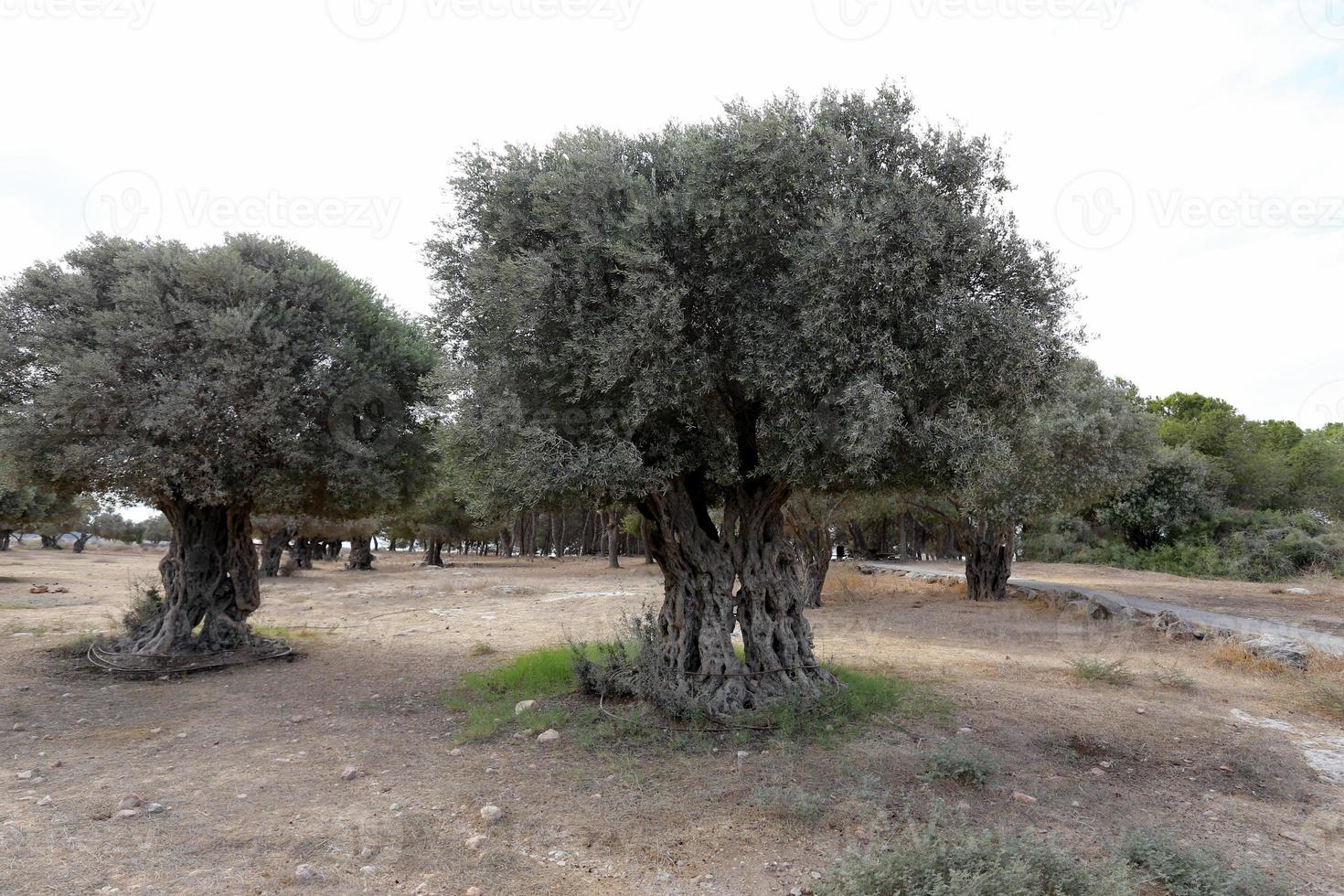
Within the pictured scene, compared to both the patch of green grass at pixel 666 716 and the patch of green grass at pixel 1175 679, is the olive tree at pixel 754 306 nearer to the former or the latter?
the patch of green grass at pixel 666 716

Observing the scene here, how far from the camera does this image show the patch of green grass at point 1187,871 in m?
4.39

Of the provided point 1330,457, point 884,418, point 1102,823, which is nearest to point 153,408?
point 884,418

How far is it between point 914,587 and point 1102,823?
23.0 m

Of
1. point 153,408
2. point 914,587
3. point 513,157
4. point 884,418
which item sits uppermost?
point 513,157

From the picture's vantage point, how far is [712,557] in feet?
29.4

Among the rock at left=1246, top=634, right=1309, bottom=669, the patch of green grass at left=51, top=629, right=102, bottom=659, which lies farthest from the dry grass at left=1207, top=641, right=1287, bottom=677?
the patch of green grass at left=51, top=629, right=102, bottom=659

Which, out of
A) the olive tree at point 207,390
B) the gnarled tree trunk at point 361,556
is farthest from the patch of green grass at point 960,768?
the gnarled tree trunk at point 361,556

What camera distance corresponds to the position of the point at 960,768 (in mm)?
6289

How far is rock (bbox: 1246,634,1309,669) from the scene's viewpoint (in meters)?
11.5

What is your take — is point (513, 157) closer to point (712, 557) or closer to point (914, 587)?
point (712, 557)

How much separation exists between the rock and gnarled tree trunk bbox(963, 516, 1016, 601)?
10.4m

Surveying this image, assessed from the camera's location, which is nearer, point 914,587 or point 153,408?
point 153,408

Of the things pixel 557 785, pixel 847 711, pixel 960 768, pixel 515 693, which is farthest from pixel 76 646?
pixel 960 768

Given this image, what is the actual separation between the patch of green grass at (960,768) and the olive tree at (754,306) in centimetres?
242
